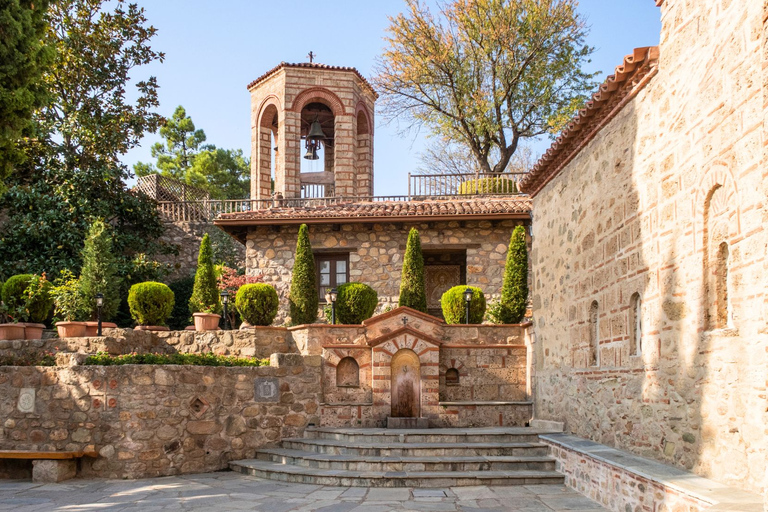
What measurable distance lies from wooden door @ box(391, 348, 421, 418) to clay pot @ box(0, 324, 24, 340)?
6502mm

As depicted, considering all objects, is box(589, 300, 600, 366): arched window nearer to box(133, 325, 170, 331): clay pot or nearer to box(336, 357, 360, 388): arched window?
box(336, 357, 360, 388): arched window

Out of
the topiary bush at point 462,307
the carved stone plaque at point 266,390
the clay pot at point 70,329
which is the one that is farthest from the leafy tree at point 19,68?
the topiary bush at point 462,307

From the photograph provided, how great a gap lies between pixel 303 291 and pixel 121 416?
5.18 meters

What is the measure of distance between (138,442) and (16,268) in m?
9.38

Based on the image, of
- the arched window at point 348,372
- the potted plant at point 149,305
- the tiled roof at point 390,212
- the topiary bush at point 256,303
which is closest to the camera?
the arched window at point 348,372

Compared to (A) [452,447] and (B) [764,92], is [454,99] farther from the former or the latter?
(B) [764,92]

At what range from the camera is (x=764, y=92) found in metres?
4.61

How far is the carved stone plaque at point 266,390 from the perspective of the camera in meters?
11.2

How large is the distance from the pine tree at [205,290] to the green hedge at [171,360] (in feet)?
7.16

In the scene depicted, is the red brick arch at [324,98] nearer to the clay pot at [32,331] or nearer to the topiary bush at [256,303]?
the topiary bush at [256,303]

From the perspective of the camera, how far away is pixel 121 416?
973 centimetres

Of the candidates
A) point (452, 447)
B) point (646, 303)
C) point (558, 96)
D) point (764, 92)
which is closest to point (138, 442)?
point (452, 447)

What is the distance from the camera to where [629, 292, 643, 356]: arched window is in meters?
7.70

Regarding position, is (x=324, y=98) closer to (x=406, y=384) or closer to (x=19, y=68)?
(x=406, y=384)
